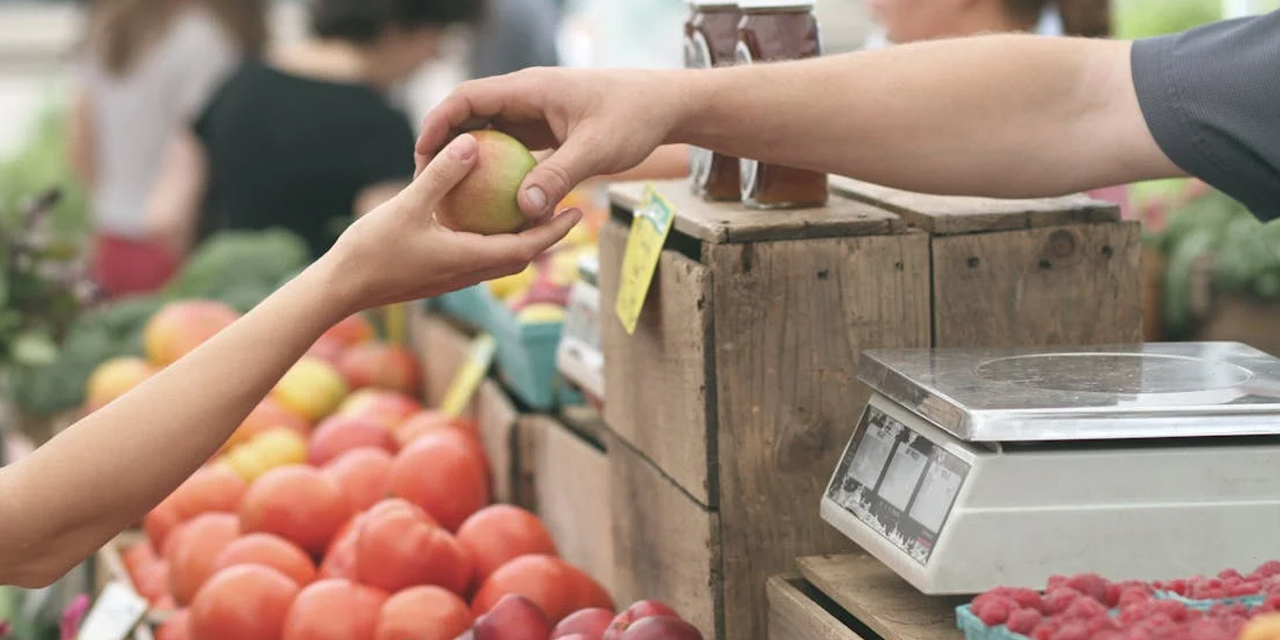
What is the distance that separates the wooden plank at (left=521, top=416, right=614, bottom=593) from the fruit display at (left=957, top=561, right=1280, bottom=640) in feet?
3.28

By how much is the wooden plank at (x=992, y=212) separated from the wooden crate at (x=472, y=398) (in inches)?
42.0

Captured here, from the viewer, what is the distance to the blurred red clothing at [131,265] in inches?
220

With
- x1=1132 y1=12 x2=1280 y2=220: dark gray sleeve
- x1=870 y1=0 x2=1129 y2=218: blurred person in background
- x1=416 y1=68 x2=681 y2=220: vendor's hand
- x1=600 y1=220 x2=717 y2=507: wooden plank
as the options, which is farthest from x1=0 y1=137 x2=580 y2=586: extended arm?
x1=870 y1=0 x2=1129 y2=218: blurred person in background

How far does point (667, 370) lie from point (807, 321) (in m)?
0.20

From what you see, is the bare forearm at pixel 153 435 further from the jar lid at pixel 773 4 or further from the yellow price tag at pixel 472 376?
the yellow price tag at pixel 472 376

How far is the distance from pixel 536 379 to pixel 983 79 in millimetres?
1199

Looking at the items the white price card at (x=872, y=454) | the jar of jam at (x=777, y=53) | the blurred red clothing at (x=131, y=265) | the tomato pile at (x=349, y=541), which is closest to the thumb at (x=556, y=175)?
the jar of jam at (x=777, y=53)

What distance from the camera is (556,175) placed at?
1561 millimetres

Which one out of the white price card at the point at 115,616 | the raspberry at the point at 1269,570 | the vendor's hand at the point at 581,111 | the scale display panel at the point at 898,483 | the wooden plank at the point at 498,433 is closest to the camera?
the raspberry at the point at 1269,570

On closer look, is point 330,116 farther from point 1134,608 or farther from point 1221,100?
point 1134,608

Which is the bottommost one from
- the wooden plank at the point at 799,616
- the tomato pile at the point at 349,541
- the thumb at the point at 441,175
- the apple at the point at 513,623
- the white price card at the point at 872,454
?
the tomato pile at the point at 349,541

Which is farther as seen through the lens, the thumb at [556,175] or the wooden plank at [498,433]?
the wooden plank at [498,433]

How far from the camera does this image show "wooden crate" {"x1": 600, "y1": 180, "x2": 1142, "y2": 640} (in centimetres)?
169

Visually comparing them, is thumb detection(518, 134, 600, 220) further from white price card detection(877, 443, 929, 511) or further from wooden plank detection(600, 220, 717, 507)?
white price card detection(877, 443, 929, 511)
